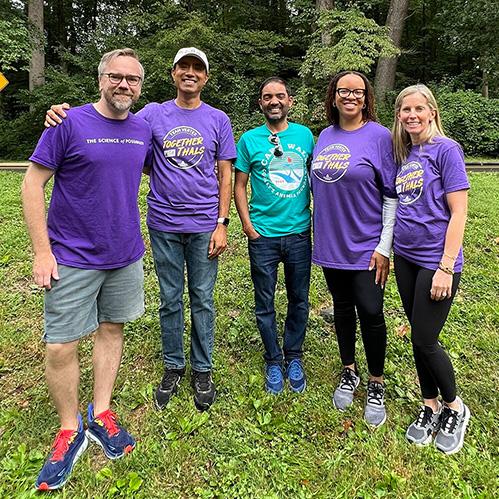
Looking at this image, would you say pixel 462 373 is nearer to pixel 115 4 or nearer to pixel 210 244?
pixel 210 244

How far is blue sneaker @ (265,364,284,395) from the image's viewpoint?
294 cm

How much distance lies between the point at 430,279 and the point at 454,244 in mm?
210

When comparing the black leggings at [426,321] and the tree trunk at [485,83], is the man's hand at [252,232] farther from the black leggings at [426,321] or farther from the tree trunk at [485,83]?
the tree trunk at [485,83]

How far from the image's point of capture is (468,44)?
1689cm

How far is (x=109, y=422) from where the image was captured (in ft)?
8.16

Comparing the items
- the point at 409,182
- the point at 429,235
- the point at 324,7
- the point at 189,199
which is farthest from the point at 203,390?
the point at 324,7

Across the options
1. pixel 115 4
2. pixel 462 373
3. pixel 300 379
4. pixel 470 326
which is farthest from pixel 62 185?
pixel 115 4

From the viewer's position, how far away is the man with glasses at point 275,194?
8.98ft

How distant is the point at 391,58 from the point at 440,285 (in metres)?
15.3

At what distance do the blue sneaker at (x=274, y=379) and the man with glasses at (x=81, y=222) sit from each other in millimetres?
953

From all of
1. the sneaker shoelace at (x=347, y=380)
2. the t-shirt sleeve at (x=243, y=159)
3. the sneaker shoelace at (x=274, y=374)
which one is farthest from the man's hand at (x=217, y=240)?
the sneaker shoelace at (x=347, y=380)

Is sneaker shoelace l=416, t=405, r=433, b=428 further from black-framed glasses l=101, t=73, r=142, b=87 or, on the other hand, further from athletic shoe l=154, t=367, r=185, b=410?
black-framed glasses l=101, t=73, r=142, b=87

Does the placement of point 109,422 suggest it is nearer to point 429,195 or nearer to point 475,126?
point 429,195

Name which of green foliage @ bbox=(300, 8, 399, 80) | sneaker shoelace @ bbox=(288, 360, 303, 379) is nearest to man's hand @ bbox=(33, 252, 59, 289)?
sneaker shoelace @ bbox=(288, 360, 303, 379)
